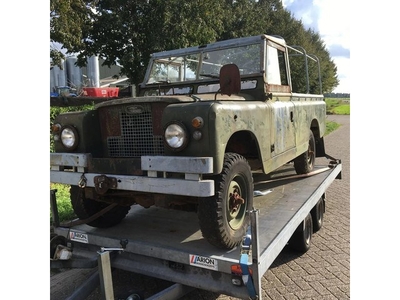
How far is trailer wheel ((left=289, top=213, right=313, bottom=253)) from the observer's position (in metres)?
4.07

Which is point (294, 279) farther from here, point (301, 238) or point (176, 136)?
point (176, 136)

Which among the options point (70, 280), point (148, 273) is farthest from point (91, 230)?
point (148, 273)

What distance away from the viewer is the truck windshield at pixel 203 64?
419cm

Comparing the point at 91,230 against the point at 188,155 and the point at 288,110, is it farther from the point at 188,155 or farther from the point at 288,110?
the point at 288,110

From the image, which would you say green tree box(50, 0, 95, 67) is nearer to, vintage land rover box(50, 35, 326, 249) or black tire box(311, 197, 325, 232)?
vintage land rover box(50, 35, 326, 249)

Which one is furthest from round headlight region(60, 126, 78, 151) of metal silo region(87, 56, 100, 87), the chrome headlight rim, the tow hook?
metal silo region(87, 56, 100, 87)

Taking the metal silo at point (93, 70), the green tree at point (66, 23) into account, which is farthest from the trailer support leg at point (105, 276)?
the metal silo at point (93, 70)

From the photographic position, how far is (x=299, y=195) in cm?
431

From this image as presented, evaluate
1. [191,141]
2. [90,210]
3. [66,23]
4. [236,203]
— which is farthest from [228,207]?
[66,23]

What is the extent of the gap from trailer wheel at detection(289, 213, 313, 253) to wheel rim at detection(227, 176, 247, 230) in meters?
1.20

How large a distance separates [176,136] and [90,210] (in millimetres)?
1473

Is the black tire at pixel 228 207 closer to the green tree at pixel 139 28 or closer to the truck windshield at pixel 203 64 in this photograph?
the truck windshield at pixel 203 64

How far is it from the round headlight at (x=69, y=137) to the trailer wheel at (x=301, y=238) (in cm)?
250

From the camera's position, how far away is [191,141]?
8.82 feet
